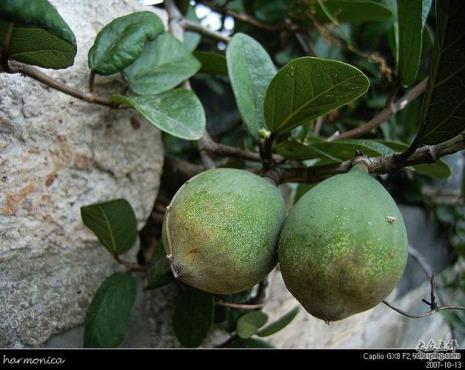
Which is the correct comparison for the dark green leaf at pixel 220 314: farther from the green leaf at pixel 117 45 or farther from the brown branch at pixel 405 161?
the green leaf at pixel 117 45

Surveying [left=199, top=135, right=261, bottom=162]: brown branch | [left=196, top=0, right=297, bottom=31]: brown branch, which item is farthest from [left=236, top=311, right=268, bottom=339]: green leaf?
[left=196, top=0, right=297, bottom=31]: brown branch

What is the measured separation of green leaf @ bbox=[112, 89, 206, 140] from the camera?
2.27 ft

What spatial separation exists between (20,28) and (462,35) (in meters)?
0.48

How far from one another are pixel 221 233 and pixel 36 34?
0.99 feet

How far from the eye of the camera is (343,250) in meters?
0.50

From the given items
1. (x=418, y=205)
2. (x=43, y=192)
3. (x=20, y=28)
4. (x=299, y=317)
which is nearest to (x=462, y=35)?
(x=20, y=28)

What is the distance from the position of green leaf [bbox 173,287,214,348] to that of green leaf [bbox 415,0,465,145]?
455 mm

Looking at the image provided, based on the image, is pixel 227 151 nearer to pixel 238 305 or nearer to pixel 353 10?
pixel 238 305

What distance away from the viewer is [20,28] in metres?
0.54

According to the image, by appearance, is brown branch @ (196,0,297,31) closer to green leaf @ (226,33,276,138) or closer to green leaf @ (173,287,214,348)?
green leaf @ (226,33,276,138)

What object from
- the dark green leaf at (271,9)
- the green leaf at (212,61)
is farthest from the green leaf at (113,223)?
the dark green leaf at (271,9)

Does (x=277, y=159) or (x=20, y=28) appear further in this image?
(x=277, y=159)
